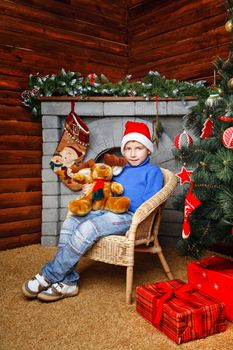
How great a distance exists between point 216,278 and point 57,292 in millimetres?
890

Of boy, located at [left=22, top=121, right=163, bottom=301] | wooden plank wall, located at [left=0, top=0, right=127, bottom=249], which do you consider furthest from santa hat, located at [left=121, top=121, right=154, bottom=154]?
wooden plank wall, located at [left=0, top=0, right=127, bottom=249]

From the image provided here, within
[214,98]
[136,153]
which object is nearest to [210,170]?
[214,98]

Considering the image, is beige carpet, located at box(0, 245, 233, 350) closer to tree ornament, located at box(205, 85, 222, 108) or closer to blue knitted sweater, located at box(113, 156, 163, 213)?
blue knitted sweater, located at box(113, 156, 163, 213)

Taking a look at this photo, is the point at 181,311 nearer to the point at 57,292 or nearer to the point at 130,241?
the point at 130,241

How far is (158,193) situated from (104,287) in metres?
0.69

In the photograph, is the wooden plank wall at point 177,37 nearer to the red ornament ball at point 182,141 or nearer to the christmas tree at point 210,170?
the christmas tree at point 210,170

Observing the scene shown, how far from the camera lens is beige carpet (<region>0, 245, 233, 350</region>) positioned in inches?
58.3

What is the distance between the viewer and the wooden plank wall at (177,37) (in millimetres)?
3107

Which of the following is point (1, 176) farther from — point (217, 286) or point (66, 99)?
point (217, 286)

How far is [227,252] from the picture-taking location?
9.36 ft

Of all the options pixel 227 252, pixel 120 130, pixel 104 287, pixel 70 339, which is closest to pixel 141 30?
pixel 120 130

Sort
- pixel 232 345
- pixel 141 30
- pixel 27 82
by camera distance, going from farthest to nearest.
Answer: pixel 141 30
pixel 27 82
pixel 232 345

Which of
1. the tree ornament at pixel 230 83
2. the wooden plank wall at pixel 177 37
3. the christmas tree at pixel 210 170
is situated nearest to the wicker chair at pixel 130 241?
the christmas tree at pixel 210 170

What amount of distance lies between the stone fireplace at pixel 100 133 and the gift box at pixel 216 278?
3.39 feet
